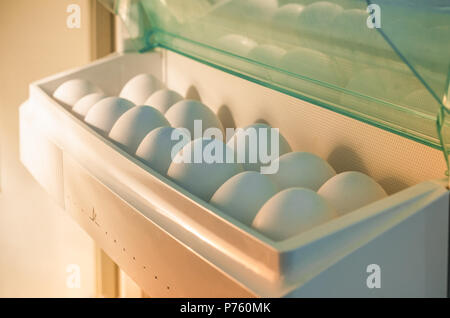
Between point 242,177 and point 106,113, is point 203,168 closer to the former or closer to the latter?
point 242,177

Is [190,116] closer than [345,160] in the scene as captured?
No

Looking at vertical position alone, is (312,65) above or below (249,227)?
above

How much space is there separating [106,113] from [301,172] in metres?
0.36

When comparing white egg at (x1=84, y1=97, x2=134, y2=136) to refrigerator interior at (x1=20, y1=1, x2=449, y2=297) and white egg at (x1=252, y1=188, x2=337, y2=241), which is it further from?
white egg at (x1=252, y1=188, x2=337, y2=241)

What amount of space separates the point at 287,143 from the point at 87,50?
887 millimetres

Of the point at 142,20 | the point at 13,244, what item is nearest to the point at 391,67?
the point at 142,20

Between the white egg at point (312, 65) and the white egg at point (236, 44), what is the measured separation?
9cm

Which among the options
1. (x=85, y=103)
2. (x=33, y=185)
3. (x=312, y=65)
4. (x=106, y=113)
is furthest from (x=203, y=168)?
(x=33, y=185)

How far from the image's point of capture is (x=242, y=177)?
0.65 metres

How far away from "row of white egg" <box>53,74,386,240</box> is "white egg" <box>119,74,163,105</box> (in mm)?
122

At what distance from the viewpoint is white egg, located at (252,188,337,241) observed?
574mm

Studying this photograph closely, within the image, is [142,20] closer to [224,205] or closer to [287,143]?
[287,143]

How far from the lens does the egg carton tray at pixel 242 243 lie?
0.50 meters

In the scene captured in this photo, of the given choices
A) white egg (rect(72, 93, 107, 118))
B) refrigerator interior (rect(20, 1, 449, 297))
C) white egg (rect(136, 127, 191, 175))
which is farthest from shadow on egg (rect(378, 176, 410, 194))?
white egg (rect(72, 93, 107, 118))
